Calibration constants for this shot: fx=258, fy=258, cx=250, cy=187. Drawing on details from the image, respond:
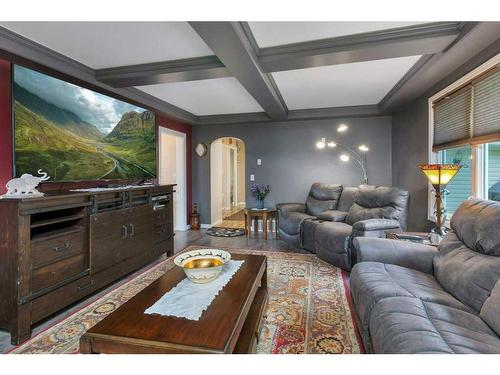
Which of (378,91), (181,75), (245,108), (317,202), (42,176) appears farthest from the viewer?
(245,108)

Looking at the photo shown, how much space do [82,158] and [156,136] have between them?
1553 mm

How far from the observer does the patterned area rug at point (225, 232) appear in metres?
4.82

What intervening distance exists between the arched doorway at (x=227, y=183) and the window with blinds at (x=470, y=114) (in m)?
3.62

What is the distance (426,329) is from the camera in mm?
1127

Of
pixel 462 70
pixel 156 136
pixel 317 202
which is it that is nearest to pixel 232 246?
pixel 317 202

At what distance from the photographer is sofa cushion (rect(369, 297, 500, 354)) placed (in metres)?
1.04

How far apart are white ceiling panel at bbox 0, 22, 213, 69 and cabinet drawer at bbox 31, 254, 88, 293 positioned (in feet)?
6.04

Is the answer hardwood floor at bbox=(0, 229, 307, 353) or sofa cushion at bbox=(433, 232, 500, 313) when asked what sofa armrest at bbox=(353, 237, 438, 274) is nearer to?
sofa cushion at bbox=(433, 232, 500, 313)

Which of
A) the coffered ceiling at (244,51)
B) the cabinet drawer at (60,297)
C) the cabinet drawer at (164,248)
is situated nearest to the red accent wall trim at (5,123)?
the coffered ceiling at (244,51)

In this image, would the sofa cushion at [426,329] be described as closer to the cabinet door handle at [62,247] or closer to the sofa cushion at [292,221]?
the cabinet door handle at [62,247]

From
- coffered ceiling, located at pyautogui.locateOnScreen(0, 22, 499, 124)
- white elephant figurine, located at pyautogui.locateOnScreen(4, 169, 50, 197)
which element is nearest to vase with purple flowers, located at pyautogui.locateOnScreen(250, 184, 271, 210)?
coffered ceiling, located at pyautogui.locateOnScreen(0, 22, 499, 124)

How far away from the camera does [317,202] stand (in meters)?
4.34

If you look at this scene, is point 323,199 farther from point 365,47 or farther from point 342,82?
point 365,47
